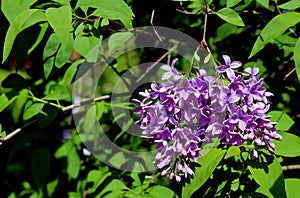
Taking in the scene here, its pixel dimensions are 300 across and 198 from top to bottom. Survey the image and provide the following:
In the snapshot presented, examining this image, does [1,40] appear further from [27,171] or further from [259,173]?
[259,173]

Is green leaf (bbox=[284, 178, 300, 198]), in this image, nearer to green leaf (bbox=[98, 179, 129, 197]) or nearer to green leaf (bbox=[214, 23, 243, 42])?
green leaf (bbox=[98, 179, 129, 197])

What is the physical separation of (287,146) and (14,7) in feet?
2.50

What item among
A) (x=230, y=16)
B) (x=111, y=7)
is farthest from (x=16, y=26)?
(x=230, y=16)

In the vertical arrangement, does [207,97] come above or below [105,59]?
above

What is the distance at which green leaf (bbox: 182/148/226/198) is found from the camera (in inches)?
43.4

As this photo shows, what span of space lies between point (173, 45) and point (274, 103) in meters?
0.46

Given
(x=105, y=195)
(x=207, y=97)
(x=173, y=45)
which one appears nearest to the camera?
(x=207, y=97)

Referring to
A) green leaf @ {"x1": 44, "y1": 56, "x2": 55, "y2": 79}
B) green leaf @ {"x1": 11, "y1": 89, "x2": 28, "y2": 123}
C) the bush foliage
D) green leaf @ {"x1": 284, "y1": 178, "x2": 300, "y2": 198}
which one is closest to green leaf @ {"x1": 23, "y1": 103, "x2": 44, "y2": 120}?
the bush foliage

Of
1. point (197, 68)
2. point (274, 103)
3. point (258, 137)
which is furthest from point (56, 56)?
point (274, 103)

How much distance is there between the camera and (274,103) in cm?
173

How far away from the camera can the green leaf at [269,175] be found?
3.44 ft

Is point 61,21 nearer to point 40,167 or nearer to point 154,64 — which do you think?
point 154,64

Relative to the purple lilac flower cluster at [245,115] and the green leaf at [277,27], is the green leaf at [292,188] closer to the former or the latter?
the purple lilac flower cluster at [245,115]

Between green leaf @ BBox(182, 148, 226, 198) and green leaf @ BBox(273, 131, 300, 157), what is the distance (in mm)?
153
